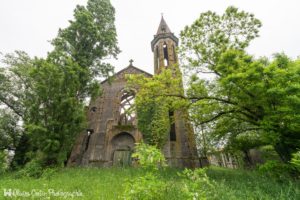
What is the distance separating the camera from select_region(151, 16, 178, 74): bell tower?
20312 millimetres

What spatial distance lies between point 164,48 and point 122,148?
1386 cm

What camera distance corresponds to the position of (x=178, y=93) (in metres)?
9.31

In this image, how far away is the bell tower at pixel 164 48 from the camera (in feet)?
66.6

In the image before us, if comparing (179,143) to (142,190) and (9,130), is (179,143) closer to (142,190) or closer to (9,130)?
(142,190)

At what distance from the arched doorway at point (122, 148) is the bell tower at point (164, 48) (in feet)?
29.1

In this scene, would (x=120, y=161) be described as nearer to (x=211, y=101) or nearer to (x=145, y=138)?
(x=145, y=138)

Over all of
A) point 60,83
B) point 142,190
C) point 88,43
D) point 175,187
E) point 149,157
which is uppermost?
point 88,43

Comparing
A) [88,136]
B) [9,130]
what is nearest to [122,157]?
[88,136]

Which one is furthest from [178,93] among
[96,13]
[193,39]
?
[96,13]

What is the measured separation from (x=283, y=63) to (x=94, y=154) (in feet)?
48.1

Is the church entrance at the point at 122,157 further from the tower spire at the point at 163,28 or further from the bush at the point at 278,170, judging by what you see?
the tower spire at the point at 163,28

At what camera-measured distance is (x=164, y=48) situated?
71.7 feet

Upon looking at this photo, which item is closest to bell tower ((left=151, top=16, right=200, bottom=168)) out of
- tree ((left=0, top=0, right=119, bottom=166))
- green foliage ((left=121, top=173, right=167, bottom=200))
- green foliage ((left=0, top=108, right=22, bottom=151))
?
tree ((left=0, top=0, right=119, bottom=166))

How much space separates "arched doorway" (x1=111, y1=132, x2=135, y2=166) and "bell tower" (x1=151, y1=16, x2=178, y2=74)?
8873 millimetres
